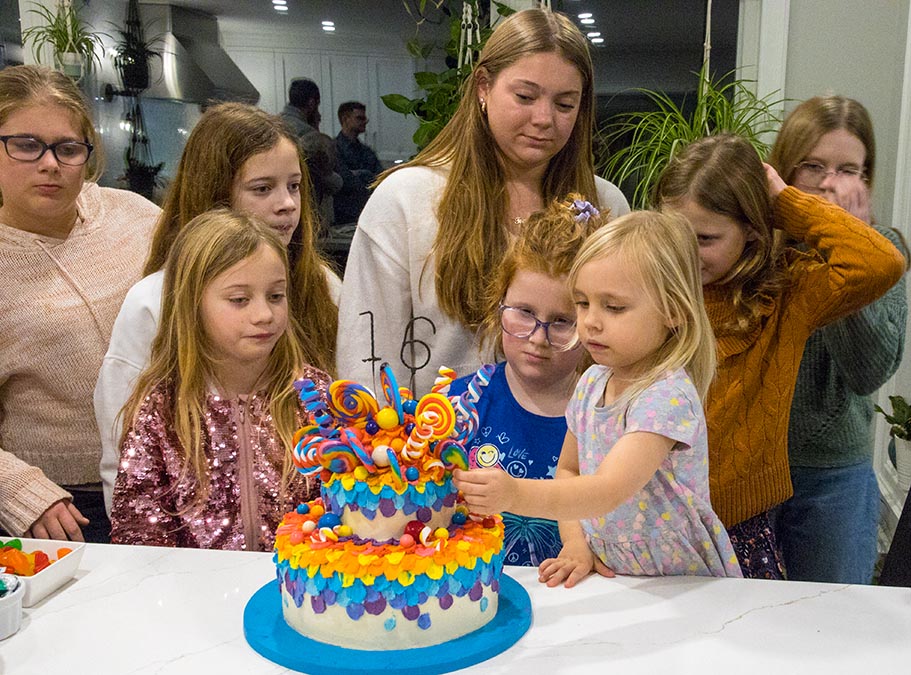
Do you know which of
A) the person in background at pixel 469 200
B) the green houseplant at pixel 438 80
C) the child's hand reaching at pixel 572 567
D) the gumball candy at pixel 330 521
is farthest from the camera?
the green houseplant at pixel 438 80

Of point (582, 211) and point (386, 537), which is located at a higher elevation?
point (582, 211)

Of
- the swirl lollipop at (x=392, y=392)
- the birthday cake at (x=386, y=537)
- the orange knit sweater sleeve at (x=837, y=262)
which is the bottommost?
the birthday cake at (x=386, y=537)

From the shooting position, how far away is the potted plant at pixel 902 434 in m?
2.77

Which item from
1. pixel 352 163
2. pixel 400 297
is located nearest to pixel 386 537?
pixel 400 297

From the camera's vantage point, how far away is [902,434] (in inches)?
109

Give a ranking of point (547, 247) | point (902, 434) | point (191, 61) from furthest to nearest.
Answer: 1. point (191, 61)
2. point (902, 434)
3. point (547, 247)

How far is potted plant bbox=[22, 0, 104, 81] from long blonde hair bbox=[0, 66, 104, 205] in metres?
1.66

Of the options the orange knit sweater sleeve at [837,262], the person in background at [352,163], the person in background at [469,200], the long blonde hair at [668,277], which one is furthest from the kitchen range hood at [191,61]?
the long blonde hair at [668,277]

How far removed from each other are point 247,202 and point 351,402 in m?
0.91

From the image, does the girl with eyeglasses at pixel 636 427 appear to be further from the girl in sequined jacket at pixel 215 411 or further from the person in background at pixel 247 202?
the person in background at pixel 247 202

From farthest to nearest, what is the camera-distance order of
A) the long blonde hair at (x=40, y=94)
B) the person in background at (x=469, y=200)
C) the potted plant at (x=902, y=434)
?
the potted plant at (x=902, y=434), the long blonde hair at (x=40, y=94), the person in background at (x=469, y=200)

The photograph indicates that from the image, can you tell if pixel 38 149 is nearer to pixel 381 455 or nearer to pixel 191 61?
pixel 381 455

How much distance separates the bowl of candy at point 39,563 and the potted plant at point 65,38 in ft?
8.52

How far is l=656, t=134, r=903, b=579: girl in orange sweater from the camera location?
5.43ft
